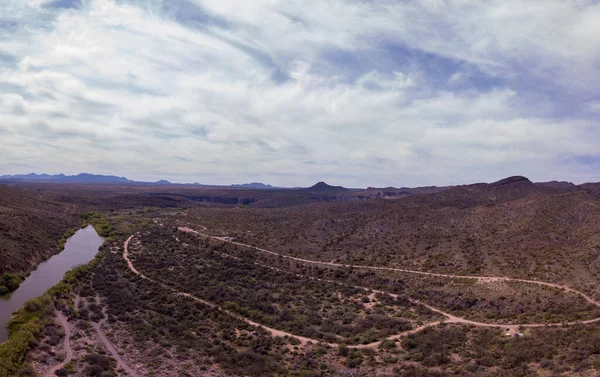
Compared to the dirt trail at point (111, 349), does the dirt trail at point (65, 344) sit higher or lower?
higher

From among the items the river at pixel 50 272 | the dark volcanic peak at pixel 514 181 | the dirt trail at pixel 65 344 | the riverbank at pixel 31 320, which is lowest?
the dirt trail at pixel 65 344

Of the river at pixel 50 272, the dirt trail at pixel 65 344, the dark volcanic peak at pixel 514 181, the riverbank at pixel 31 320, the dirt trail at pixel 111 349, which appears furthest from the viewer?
the dark volcanic peak at pixel 514 181

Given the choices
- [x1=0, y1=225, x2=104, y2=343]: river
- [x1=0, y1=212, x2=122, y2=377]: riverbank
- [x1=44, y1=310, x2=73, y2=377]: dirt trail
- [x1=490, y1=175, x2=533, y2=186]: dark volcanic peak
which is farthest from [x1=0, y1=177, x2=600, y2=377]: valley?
[x1=490, y1=175, x2=533, y2=186]: dark volcanic peak

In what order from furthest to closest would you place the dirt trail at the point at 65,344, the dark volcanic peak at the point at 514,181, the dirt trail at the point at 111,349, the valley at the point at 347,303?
1. the dark volcanic peak at the point at 514,181
2. the valley at the point at 347,303
3. the dirt trail at the point at 111,349
4. the dirt trail at the point at 65,344

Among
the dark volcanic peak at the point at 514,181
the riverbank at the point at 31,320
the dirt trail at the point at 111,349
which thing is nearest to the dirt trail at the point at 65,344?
the riverbank at the point at 31,320

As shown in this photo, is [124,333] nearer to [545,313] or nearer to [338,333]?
[338,333]

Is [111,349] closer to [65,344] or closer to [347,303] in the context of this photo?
[65,344]

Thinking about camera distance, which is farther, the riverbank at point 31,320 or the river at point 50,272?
the river at point 50,272

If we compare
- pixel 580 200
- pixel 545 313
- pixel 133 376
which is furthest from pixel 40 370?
pixel 580 200

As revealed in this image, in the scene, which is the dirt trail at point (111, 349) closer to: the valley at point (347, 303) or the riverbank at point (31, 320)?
the valley at point (347, 303)
